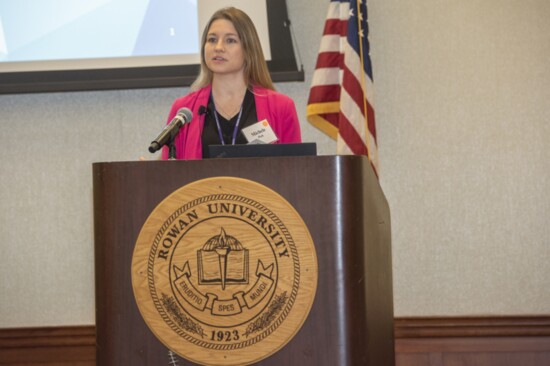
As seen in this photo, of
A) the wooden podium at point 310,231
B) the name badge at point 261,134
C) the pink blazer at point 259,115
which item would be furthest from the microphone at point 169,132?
the pink blazer at point 259,115

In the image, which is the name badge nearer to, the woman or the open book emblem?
the woman

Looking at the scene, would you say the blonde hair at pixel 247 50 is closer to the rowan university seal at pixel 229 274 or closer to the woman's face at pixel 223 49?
the woman's face at pixel 223 49

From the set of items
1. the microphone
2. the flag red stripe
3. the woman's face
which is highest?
the flag red stripe

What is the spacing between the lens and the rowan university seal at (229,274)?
5.05 feet

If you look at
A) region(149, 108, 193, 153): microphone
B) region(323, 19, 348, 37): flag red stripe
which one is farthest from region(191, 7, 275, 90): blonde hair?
region(323, 19, 348, 37): flag red stripe

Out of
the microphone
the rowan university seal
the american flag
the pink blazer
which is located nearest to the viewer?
the rowan university seal

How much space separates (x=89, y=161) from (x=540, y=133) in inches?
92.0

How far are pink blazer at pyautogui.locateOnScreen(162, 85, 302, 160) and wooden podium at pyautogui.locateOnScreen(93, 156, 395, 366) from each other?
0.85m

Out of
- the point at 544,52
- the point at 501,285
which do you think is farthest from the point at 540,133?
the point at 501,285

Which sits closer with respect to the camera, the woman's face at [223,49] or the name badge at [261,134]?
the name badge at [261,134]

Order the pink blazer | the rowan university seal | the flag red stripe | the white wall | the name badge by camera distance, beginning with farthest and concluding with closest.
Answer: the white wall → the flag red stripe → the pink blazer → the name badge → the rowan university seal

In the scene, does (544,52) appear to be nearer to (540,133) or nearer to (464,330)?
(540,133)

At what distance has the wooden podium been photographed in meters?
1.55

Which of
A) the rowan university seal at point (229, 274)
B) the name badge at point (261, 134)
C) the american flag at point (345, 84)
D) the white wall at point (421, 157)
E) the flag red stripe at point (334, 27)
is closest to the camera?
the rowan university seal at point (229, 274)
